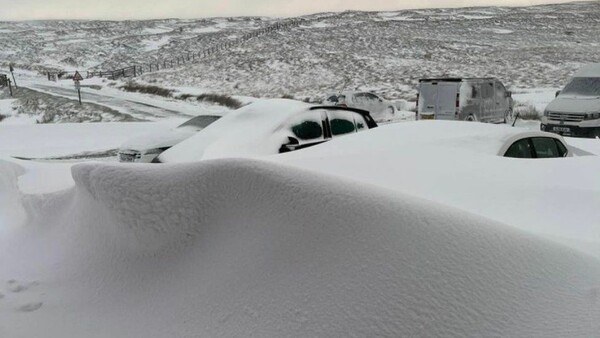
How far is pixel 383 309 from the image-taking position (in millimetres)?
1794

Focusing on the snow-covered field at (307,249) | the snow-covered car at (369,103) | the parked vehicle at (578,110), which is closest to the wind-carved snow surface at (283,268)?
the snow-covered field at (307,249)

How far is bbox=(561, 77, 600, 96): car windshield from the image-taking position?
16436mm

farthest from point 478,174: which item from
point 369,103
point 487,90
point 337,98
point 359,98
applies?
point 337,98

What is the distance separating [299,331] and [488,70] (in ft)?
145

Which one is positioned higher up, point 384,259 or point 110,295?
point 384,259

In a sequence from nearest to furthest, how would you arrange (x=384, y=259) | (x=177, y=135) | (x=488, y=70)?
(x=384, y=259) → (x=177, y=135) → (x=488, y=70)

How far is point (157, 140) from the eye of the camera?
9.75m

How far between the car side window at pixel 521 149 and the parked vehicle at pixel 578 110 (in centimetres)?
1064

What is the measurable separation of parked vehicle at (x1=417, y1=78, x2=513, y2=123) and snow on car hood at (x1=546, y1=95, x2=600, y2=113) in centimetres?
215

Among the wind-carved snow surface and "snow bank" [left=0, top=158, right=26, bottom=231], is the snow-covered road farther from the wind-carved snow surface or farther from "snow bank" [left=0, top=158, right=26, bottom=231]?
the wind-carved snow surface

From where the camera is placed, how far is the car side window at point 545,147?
6465mm

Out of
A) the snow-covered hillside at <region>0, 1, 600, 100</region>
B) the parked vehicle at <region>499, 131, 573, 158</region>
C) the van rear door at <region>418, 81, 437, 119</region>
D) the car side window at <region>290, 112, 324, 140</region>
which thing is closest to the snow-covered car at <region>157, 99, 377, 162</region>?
the car side window at <region>290, 112, 324, 140</region>

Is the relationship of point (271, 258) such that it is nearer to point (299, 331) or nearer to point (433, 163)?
point (299, 331)

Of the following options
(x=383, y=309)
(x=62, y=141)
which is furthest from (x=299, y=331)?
(x=62, y=141)
